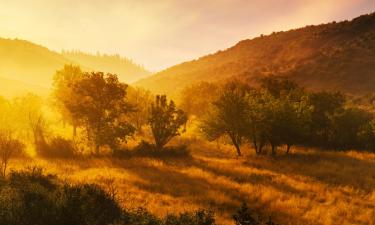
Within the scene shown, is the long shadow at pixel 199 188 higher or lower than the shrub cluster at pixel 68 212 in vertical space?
lower

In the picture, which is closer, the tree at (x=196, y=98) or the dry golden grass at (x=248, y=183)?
the dry golden grass at (x=248, y=183)

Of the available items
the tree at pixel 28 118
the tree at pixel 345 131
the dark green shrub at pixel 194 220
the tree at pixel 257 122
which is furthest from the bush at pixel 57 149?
the tree at pixel 345 131

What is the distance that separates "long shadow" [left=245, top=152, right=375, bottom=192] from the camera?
30.8 m

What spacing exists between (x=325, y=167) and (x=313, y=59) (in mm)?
101206

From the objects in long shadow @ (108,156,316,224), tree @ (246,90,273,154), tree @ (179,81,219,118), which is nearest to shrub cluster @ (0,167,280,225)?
long shadow @ (108,156,316,224)

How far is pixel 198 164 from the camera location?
36625 millimetres

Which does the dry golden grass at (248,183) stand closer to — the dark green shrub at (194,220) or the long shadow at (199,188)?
the long shadow at (199,188)

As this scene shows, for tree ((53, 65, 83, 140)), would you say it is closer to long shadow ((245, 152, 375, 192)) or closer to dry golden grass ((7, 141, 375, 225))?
dry golden grass ((7, 141, 375, 225))

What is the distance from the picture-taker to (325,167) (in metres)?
35.7

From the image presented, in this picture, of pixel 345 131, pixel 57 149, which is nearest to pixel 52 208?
pixel 57 149

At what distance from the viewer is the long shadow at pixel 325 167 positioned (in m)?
30.8

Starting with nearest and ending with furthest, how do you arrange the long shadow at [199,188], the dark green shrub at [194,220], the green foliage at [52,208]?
the dark green shrub at [194,220] → the green foliage at [52,208] → the long shadow at [199,188]

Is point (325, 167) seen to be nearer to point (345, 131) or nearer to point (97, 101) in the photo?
point (345, 131)

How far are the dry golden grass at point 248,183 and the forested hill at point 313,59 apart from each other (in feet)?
225
